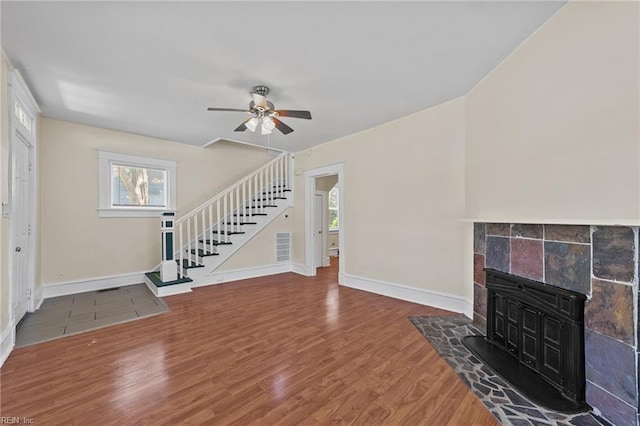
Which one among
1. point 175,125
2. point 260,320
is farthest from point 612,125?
point 175,125

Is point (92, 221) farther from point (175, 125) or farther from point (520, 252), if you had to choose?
point (520, 252)

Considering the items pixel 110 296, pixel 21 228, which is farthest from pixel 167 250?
pixel 21 228

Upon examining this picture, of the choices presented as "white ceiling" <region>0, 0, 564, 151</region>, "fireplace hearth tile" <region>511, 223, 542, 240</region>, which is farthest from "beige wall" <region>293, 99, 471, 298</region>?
"fireplace hearth tile" <region>511, 223, 542, 240</region>

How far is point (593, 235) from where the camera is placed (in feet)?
5.57

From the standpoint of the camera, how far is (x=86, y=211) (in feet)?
14.0

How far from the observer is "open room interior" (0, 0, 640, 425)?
5.49 ft

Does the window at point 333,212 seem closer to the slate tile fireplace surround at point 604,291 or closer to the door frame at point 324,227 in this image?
the door frame at point 324,227

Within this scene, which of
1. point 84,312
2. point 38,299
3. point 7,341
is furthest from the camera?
point 38,299

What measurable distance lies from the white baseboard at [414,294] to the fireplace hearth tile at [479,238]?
0.73 m

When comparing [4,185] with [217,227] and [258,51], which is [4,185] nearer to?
[258,51]

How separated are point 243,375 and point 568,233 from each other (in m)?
2.70

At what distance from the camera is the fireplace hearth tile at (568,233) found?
175 cm

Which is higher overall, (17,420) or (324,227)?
(324,227)

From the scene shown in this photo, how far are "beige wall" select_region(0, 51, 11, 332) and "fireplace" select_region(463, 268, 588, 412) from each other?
4337 mm
